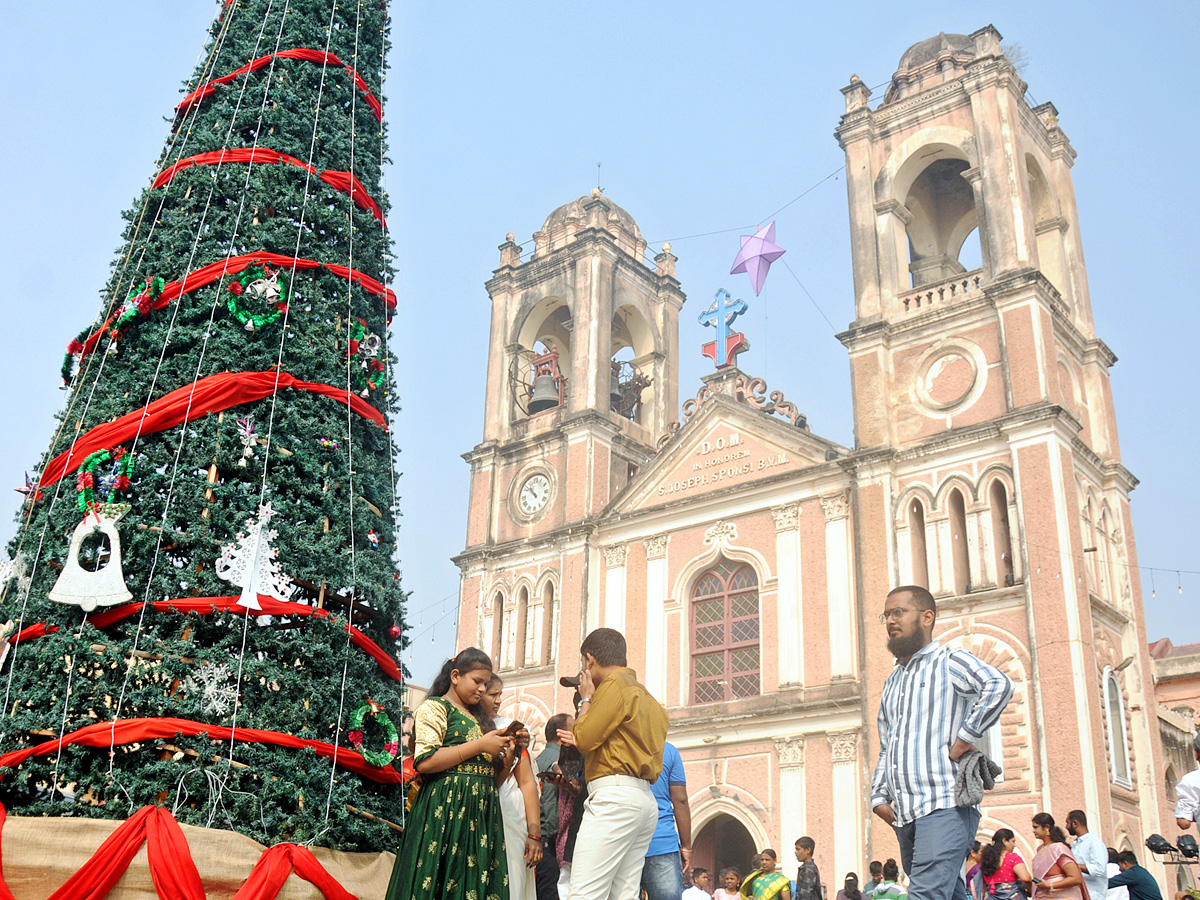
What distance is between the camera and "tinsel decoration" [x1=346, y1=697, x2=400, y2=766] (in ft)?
14.8

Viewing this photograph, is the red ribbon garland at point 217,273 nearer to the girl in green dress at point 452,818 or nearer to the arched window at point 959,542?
the girl in green dress at point 452,818

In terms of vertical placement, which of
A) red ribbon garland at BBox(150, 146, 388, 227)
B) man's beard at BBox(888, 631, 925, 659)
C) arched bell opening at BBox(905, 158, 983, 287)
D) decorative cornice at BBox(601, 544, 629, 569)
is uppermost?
arched bell opening at BBox(905, 158, 983, 287)

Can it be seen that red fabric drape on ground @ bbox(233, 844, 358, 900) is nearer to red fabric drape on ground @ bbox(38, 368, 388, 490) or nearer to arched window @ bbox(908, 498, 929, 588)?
red fabric drape on ground @ bbox(38, 368, 388, 490)

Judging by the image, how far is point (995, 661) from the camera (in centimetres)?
1523

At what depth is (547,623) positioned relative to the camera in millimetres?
20891

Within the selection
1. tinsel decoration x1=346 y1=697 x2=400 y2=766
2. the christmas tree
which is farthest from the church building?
the christmas tree

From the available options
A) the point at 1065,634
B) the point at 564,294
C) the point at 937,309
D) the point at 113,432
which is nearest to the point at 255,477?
the point at 113,432

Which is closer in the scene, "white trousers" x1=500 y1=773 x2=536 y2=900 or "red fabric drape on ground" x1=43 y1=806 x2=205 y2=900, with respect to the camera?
"red fabric drape on ground" x1=43 y1=806 x2=205 y2=900

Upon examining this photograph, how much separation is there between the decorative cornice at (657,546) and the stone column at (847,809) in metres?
4.76

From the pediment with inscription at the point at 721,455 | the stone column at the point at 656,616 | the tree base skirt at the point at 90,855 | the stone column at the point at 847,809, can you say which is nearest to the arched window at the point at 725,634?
the stone column at the point at 656,616

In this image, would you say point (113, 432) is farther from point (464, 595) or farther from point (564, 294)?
point (564, 294)

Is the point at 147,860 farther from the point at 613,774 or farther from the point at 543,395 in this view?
the point at 543,395

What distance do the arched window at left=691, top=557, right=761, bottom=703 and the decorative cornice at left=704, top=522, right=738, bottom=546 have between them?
34cm

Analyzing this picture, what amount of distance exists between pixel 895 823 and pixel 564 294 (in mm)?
19886
